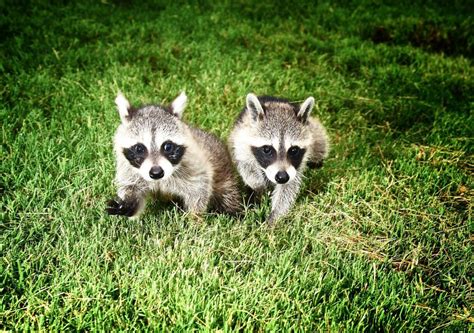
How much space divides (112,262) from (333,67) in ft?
14.6

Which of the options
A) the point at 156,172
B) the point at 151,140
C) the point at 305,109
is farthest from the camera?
the point at 305,109

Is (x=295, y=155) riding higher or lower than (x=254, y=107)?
lower

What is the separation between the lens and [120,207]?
3.15 m

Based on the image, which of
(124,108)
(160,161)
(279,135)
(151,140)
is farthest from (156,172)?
(279,135)

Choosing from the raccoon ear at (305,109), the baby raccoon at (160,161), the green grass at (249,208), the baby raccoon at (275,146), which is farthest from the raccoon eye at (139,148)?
the raccoon ear at (305,109)

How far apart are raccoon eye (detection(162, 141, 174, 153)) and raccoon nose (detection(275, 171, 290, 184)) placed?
0.73 m

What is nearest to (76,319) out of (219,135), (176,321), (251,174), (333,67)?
(176,321)

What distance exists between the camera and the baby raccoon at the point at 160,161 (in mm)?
3217

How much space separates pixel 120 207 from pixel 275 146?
118cm

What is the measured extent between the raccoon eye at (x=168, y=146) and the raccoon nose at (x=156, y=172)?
225 millimetres

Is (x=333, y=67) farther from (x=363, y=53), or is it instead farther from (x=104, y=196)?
(x=104, y=196)

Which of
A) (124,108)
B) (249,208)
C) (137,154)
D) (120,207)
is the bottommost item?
(249,208)

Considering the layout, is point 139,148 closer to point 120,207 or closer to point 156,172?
point 156,172

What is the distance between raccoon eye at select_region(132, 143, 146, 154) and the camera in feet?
10.7
